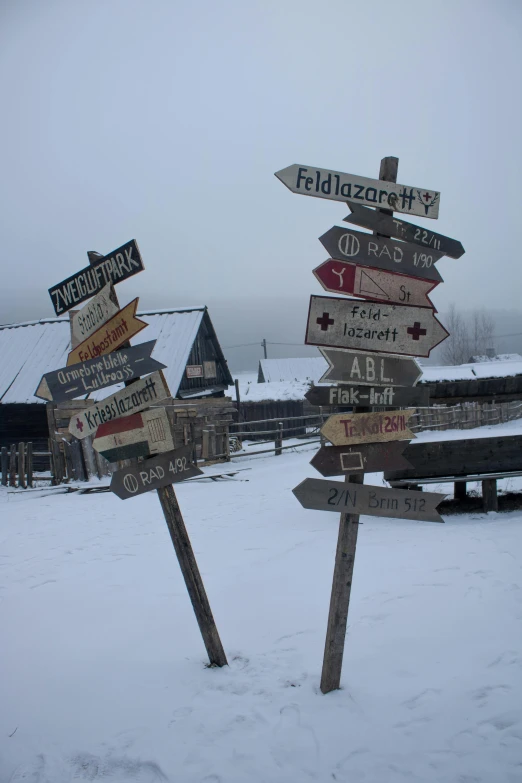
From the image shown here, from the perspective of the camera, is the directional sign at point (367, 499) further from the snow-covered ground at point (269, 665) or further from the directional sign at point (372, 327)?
the snow-covered ground at point (269, 665)

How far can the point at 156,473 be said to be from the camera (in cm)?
339

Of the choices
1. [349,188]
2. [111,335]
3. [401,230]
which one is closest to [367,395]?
[401,230]

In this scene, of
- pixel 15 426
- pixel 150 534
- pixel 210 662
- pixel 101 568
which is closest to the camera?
pixel 210 662

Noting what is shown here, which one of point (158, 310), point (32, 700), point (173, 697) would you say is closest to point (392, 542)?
point (173, 697)

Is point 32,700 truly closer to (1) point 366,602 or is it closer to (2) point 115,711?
(2) point 115,711

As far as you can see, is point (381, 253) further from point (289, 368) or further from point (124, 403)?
point (289, 368)

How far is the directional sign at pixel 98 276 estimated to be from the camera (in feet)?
11.0

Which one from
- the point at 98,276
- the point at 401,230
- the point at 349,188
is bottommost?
the point at 98,276

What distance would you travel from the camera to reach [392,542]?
235 inches

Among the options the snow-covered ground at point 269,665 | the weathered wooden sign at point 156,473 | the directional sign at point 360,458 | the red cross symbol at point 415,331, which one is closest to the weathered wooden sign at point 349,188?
the red cross symbol at point 415,331

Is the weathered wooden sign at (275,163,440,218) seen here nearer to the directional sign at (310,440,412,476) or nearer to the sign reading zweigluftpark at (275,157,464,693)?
the sign reading zweigluftpark at (275,157,464,693)

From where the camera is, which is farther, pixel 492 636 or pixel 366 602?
pixel 366 602

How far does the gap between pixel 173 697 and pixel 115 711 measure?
34 centimetres

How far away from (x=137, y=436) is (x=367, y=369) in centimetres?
152
